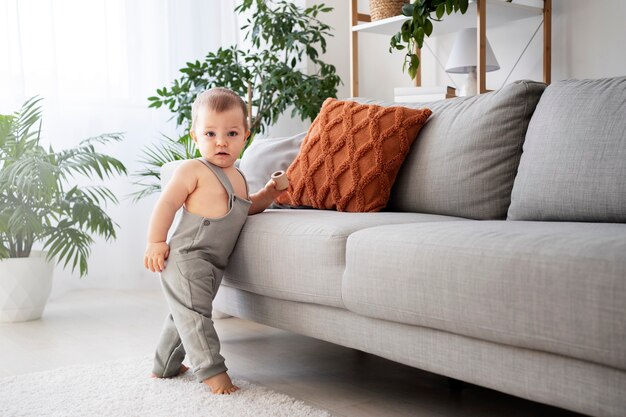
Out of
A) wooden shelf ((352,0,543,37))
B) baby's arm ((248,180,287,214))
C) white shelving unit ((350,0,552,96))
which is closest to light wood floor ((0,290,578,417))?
baby's arm ((248,180,287,214))

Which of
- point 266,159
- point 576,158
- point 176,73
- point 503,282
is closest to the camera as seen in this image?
point 503,282

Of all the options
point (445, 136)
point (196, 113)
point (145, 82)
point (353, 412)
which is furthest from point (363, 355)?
point (145, 82)

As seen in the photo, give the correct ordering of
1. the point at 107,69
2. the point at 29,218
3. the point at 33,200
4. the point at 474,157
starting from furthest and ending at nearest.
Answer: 1. the point at 107,69
2. the point at 33,200
3. the point at 29,218
4. the point at 474,157

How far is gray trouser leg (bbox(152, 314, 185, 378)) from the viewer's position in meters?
1.80

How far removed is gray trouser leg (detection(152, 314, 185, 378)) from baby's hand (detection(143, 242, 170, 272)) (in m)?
0.14

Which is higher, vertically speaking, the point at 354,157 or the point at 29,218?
the point at 354,157

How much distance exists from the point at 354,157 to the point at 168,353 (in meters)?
0.75

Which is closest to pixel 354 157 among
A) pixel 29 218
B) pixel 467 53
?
pixel 467 53

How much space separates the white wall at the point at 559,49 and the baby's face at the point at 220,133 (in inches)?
64.2

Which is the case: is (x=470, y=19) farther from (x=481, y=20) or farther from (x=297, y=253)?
(x=297, y=253)

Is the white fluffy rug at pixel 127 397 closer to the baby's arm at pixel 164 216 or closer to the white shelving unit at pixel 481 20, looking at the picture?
the baby's arm at pixel 164 216

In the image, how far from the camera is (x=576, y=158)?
1663mm

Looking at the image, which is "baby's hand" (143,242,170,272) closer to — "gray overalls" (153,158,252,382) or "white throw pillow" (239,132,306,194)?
"gray overalls" (153,158,252,382)

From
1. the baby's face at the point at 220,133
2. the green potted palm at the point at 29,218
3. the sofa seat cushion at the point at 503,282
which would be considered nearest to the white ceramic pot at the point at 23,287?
the green potted palm at the point at 29,218
